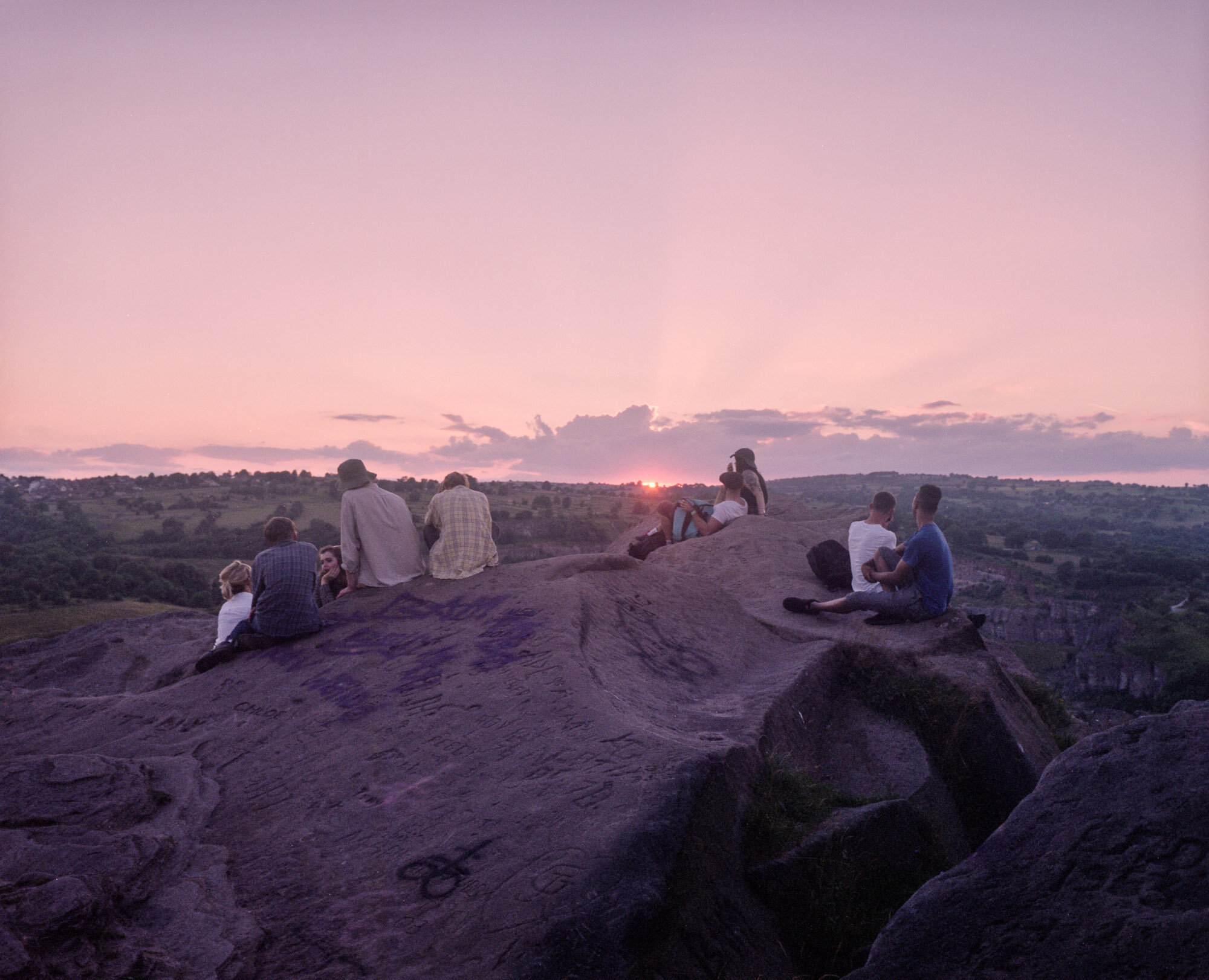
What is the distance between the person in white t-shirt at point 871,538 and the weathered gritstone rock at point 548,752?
52cm

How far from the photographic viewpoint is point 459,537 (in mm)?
8711

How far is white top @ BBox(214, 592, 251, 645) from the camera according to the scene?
8.59 meters

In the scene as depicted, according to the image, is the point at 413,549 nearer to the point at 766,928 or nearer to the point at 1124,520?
the point at 766,928

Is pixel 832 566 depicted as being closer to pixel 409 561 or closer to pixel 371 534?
pixel 409 561

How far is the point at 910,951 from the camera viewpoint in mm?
2848

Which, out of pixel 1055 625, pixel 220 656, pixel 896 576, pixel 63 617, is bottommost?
pixel 1055 625

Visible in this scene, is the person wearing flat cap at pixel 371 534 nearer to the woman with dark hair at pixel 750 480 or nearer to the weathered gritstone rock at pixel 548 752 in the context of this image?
the weathered gritstone rock at pixel 548 752

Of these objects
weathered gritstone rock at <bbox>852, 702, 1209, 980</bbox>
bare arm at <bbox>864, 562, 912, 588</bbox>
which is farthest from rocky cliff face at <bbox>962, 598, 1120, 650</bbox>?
weathered gritstone rock at <bbox>852, 702, 1209, 980</bbox>

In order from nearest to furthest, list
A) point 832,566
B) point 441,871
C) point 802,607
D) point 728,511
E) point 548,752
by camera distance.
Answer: point 441,871, point 548,752, point 802,607, point 832,566, point 728,511

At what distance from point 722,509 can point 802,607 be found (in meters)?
4.20

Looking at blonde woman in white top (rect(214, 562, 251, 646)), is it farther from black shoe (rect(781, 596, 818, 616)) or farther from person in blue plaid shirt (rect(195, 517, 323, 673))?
black shoe (rect(781, 596, 818, 616))

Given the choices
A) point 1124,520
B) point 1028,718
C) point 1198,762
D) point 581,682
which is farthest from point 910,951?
point 1124,520

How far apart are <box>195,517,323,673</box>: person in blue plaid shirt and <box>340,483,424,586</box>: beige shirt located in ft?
2.27

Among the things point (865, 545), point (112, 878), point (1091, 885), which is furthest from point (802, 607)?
point (112, 878)
